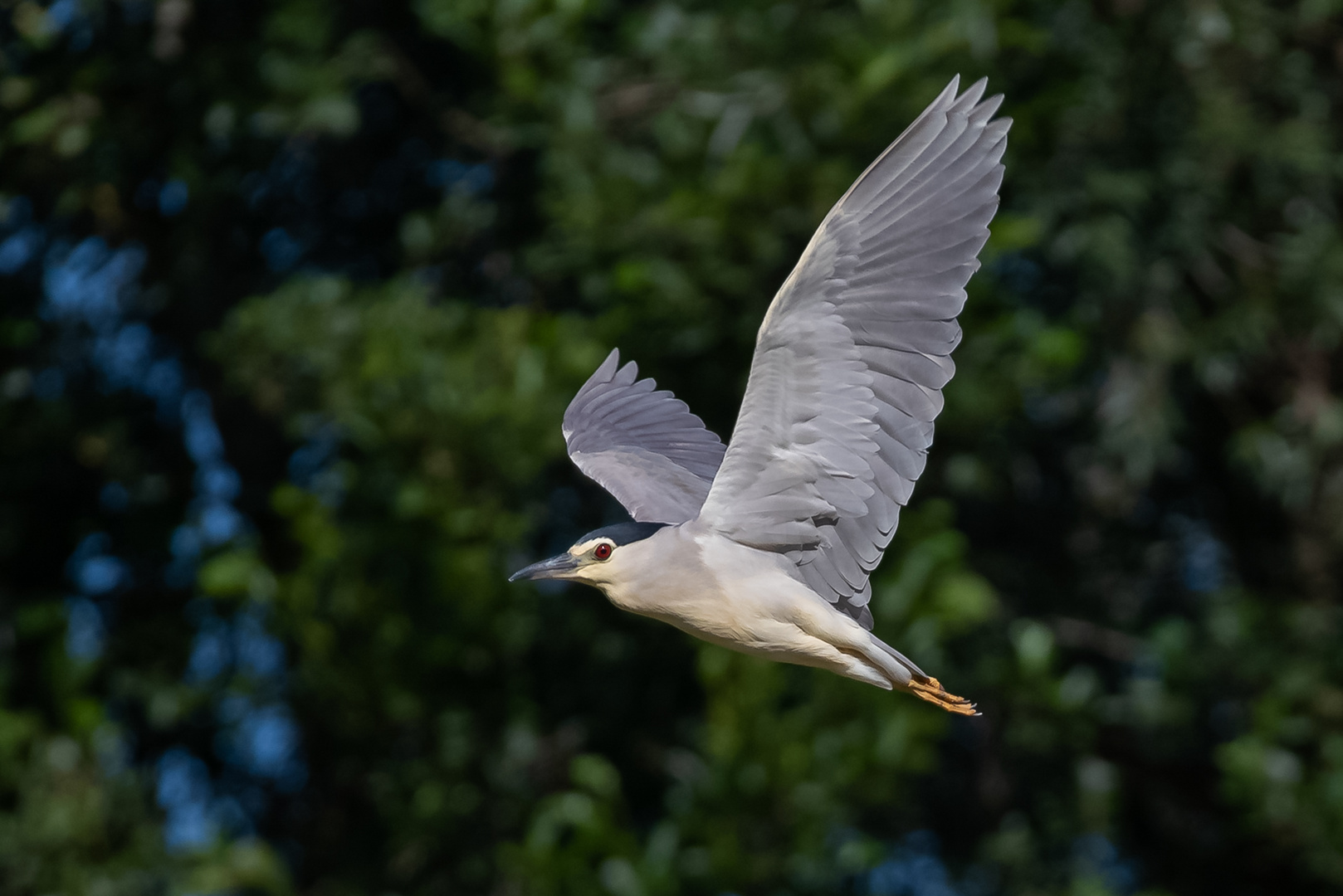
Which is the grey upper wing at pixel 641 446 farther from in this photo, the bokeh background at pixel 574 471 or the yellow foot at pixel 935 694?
the bokeh background at pixel 574 471

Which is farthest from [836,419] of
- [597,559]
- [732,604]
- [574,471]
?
[574,471]

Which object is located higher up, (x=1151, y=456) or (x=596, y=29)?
(x=596, y=29)

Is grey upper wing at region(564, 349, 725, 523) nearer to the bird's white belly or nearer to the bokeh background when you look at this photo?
the bird's white belly

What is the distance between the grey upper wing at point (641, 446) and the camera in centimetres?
386

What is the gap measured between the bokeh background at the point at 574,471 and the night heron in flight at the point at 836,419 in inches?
111

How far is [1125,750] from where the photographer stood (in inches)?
326

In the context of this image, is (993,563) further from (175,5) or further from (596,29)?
(175,5)

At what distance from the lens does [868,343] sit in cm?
317

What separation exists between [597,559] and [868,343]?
649 mm

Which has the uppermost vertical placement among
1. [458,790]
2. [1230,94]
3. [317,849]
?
[1230,94]

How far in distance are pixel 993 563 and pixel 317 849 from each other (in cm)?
343

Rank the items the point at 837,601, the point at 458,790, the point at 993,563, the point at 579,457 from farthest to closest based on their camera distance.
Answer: the point at 993,563 → the point at 458,790 → the point at 579,457 → the point at 837,601

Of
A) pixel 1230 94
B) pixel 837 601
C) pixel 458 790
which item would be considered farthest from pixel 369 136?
pixel 837 601

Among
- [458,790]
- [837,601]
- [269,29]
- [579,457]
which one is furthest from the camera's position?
[269,29]
